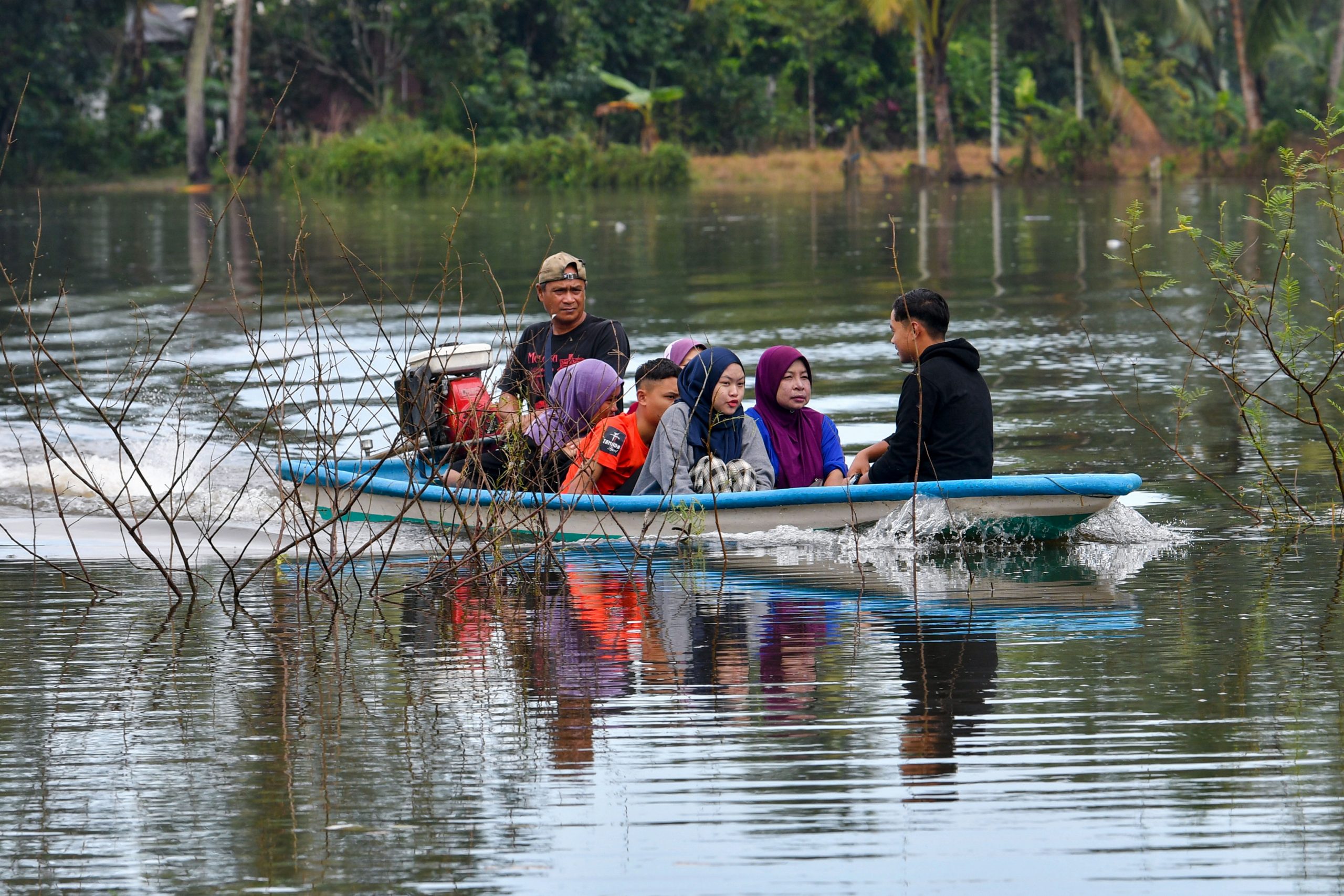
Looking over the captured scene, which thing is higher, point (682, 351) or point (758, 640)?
point (682, 351)

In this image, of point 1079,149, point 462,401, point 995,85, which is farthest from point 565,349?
point 1079,149

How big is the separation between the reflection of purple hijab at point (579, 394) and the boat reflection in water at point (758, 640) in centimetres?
58

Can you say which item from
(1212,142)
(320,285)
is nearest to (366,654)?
(320,285)

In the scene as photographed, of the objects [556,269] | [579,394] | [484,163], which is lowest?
[579,394]

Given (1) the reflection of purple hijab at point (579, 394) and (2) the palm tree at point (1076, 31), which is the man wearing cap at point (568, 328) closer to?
(1) the reflection of purple hijab at point (579, 394)

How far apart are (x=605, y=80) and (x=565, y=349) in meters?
39.0

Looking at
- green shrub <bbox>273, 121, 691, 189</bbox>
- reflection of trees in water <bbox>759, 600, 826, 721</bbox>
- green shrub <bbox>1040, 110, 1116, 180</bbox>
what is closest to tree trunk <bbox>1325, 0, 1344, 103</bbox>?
green shrub <bbox>1040, 110, 1116, 180</bbox>

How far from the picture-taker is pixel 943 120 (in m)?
44.5

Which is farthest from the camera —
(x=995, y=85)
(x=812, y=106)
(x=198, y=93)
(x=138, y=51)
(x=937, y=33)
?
(x=138, y=51)

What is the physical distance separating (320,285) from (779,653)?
1762cm

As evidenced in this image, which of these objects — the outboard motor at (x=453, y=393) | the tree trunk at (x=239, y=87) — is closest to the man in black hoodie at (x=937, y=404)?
the outboard motor at (x=453, y=393)

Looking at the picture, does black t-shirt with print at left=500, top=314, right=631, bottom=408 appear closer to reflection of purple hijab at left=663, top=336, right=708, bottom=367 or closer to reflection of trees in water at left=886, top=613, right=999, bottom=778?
reflection of purple hijab at left=663, top=336, right=708, bottom=367

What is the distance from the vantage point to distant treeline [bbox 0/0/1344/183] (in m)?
45.6

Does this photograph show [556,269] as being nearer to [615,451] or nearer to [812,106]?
[615,451]
